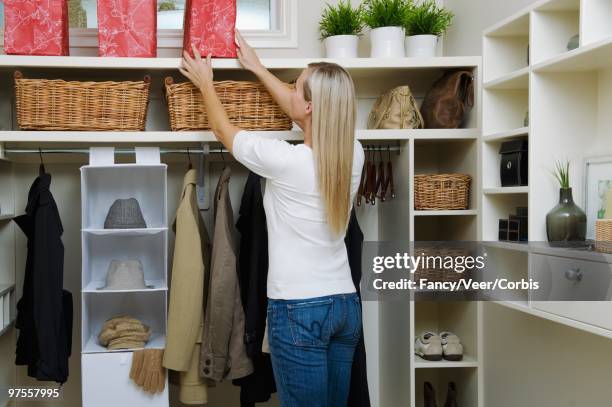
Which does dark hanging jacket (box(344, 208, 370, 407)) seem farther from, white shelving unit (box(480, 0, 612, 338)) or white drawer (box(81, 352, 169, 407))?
white drawer (box(81, 352, 169, 407))

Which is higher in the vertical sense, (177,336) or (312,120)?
(312,120)

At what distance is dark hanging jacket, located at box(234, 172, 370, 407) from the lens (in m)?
2.47

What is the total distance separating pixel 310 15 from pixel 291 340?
1.73 meters

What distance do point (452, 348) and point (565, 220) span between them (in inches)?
37.9

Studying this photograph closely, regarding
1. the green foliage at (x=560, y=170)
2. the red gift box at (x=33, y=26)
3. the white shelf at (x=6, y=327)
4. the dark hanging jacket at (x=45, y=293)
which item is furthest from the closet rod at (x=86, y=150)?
the green foliage at (x=560, y=170)

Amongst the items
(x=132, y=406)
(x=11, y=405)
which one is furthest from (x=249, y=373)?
(x=11, y=405)

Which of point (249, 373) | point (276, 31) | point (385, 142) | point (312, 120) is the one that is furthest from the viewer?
point (276, 31)

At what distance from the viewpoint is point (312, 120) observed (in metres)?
1.98

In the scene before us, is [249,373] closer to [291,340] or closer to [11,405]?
[291,340]

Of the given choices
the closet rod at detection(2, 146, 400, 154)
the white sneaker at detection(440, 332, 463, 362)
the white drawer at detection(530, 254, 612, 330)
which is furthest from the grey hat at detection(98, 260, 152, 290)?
the white drawer at detection(530, 254, 612, 330)

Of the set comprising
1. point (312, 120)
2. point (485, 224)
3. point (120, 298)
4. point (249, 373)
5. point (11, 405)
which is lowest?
point (11, 405)

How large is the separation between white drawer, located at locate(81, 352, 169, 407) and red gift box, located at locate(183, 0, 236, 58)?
1.23m

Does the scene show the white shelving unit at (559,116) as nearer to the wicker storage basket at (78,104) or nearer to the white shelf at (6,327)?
the wicker storage basket at (78,104)

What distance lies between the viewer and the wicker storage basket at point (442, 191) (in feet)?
8.89
